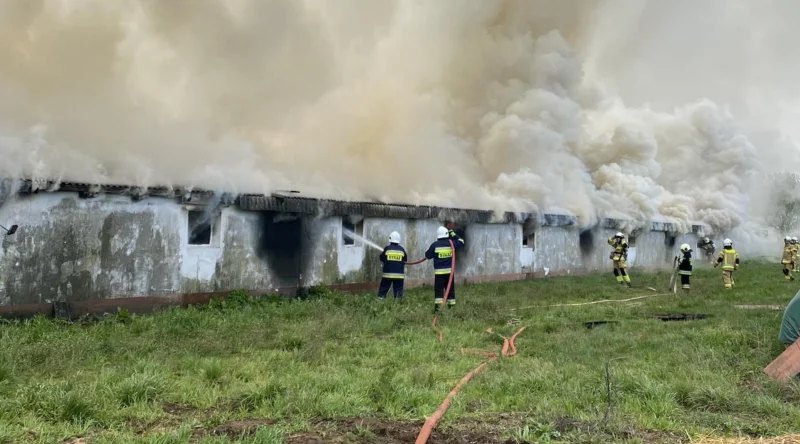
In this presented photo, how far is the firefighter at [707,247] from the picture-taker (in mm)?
28070

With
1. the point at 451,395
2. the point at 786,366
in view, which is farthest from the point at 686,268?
the point at 451,395

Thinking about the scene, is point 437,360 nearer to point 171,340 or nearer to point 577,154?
point 171,340

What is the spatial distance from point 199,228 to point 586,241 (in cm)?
1482

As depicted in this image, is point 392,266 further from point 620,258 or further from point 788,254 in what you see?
point 788,254

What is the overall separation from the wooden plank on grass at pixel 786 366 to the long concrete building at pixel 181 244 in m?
8.52

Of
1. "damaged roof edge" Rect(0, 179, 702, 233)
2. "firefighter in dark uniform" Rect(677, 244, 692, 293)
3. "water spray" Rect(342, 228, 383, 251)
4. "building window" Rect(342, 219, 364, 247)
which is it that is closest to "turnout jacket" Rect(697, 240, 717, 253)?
"damaged roof edge" Rect(0, 179, 702, 233)

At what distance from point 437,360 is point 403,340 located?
117 centimetres

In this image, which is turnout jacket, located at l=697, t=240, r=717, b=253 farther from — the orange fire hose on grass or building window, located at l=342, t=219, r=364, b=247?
the orange fire hose on grass

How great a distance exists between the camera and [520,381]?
5.12 m

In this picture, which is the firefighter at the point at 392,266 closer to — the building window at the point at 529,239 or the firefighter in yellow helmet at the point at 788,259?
the building window at the point at 529,239

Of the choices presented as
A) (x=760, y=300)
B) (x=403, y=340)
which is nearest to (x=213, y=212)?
(x=403, y=340)

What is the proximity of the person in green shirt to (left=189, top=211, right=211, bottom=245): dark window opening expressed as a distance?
9.18m

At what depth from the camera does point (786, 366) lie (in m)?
5.27

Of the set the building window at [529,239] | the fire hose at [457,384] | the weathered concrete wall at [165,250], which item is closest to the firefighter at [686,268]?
the building window at [529,239]
